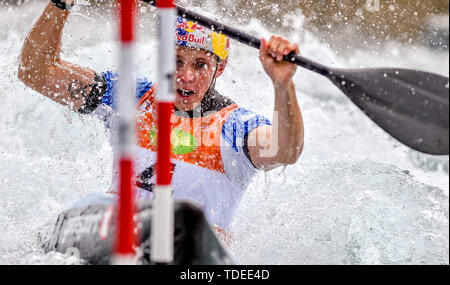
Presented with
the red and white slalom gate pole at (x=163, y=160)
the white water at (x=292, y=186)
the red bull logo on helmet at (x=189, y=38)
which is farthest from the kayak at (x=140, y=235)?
the red bull logo on helmet at (x=189, y=38)

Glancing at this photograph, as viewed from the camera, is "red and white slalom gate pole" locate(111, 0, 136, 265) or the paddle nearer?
"red and white slalom gate pole" locate(111, 0, 136, 265)

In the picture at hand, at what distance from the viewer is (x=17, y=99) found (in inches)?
192

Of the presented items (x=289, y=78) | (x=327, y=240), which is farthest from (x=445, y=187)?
(x=289, y=78)

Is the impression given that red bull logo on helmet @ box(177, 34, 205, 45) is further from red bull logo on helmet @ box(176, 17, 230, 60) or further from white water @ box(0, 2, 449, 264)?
white water @ box(0, 2, 449, 264)

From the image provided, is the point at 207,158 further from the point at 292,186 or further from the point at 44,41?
the point at 292,186

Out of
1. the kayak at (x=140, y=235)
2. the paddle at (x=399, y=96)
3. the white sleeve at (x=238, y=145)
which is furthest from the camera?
the white sleeve at (x=238, y=145)

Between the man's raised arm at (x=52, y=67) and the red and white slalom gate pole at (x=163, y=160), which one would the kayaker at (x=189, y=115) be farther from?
the red and white slalom gate pole at (x=163, y=160)

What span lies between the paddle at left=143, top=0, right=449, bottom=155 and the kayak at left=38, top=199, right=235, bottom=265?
2.48 feet

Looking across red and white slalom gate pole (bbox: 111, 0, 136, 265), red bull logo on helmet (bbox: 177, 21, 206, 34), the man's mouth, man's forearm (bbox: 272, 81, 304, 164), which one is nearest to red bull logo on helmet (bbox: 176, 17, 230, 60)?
red bull logo on helmet (bbox: 177, 21, 206, 34)

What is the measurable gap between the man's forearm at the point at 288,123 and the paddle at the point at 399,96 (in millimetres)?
124

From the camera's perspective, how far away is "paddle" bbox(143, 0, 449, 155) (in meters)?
2.11

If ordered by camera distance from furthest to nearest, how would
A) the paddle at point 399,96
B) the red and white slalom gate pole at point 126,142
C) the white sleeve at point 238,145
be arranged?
the white sleeve at point 238,145, the paddle at point 399,96, the red and white slalom gate pole at point 126,142

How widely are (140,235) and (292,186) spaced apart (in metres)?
2.25

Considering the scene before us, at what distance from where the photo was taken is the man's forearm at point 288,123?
217 cm
